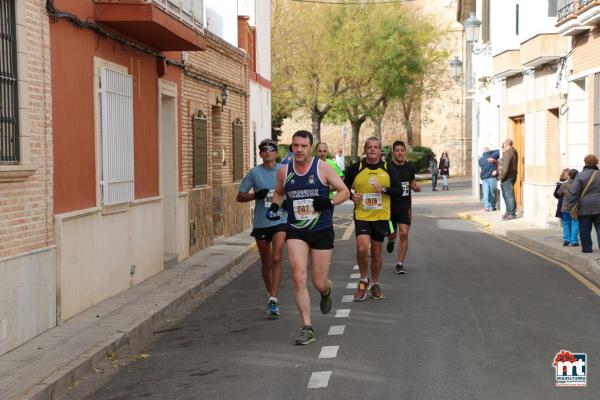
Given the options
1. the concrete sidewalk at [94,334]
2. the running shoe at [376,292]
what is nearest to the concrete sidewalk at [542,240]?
the running shoe at [376,292]

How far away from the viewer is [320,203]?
9172mm

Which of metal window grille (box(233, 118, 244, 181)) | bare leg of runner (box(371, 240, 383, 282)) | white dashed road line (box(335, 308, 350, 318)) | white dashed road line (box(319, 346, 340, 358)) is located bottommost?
white dashed road line (box(335, 308, 350, 318))

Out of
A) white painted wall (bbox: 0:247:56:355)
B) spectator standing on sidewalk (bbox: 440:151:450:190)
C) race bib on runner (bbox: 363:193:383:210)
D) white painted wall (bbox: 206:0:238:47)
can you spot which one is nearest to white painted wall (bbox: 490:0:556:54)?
white painted wall (bbox: 206:0:238:47)

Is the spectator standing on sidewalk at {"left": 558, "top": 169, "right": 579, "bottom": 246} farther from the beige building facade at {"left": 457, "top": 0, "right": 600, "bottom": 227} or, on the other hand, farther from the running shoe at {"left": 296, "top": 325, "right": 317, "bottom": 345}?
the running shoe at {"left": 296, "top": 325, "right": 317, "bottom": 345}

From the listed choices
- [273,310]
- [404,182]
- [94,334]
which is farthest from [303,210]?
[404,182]

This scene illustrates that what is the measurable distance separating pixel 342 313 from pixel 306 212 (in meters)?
1.92

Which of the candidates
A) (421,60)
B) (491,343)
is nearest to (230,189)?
(491,343)

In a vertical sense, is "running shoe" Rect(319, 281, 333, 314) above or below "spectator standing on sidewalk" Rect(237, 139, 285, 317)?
below

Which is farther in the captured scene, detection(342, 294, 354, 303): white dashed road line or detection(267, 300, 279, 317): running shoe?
detection(342, 294, 354, 303): white dashed road line

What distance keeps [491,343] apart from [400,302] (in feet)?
8.91

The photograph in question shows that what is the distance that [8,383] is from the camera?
24.9 feet

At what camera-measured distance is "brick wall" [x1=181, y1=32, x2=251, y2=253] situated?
18031 mm

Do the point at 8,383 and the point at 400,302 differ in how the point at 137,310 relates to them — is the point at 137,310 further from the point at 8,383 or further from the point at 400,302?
the point at 8,383

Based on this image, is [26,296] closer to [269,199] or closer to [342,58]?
[269,199]
